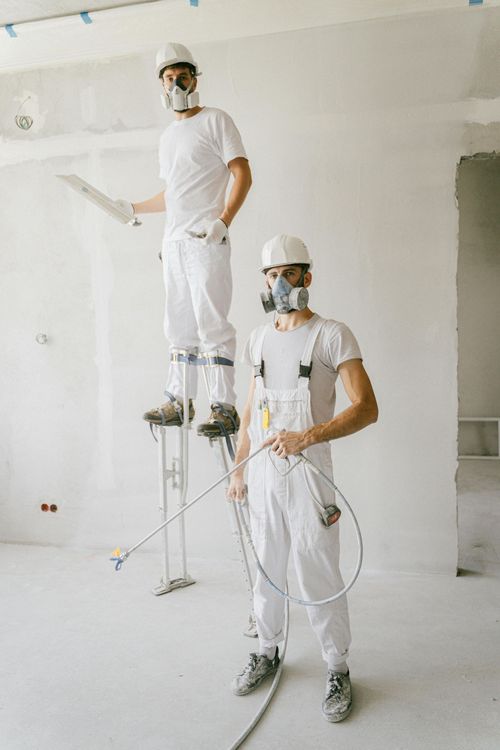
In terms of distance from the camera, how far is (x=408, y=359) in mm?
3395

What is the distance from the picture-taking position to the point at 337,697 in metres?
2.20

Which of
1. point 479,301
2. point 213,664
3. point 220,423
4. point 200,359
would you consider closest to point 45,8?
point 200,359

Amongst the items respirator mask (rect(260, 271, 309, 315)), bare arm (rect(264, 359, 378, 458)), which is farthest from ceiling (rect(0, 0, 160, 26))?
bare arm (rect(264, 359, 378, 458))

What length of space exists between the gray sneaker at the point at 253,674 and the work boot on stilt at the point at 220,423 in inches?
34.1

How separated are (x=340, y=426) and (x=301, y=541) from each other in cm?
43

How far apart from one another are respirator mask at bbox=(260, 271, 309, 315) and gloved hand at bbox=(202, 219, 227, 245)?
0.39 metres

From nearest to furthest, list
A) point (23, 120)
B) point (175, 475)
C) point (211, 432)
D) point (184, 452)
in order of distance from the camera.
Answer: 1. point (211, 432)
2. point (184, 452)
3. point (175, 475)
4. point (23, 120)

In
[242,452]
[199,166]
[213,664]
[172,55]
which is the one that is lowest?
[213,664]

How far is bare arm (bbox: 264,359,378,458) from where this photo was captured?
2072 mm

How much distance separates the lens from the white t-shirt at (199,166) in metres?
2.65

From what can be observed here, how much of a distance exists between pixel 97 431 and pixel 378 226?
206 cm

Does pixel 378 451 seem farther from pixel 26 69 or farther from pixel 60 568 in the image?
pixel 26 69

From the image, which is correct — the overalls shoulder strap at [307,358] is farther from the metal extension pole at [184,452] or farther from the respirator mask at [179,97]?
the respirator mask at [179,97]

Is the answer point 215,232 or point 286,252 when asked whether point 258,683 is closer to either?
point 286,252
